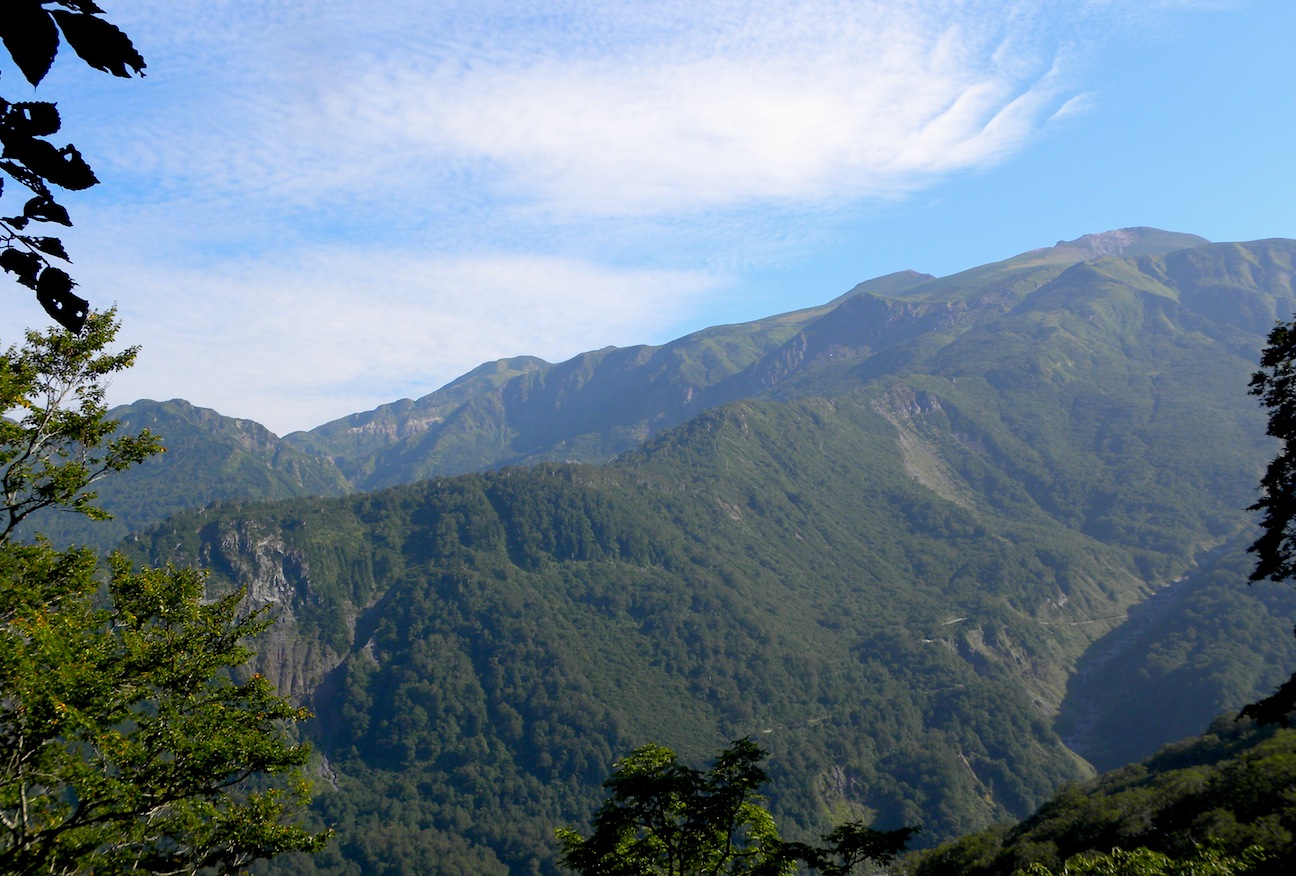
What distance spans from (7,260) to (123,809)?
1709cm

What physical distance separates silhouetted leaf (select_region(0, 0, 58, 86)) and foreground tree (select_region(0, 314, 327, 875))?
14.5 metres

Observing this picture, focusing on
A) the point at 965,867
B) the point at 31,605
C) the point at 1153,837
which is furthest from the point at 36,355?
the point at 965,867

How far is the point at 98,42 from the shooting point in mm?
4172

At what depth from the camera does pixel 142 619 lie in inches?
851

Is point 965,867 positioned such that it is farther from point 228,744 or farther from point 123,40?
point 123,40

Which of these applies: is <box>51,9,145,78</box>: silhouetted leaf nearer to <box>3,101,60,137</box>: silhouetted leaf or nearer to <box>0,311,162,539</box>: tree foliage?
<box>3,101,60,137</box>: silhouetted leaf

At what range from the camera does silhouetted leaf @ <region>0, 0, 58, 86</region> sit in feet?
12.8

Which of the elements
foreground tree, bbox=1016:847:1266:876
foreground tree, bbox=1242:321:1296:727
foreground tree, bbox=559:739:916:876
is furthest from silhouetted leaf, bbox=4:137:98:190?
foreground tree, bbox=1016:847:1266:876

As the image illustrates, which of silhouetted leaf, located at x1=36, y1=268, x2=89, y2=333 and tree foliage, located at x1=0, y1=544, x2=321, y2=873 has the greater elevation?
silhouetted leaf, located at x1=36, y1=268, x2=89, y2=333

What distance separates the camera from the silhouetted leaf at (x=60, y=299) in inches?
187

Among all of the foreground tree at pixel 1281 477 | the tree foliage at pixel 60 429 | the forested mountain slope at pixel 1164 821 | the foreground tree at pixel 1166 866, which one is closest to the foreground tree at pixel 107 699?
the tree foliage at pixel 60 429

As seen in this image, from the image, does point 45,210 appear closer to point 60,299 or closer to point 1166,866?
point 60,299

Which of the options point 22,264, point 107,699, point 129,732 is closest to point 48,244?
point 22,264

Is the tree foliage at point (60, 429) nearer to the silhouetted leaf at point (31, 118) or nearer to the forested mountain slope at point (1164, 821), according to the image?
the silhouetted leaf at point (31, 118)
